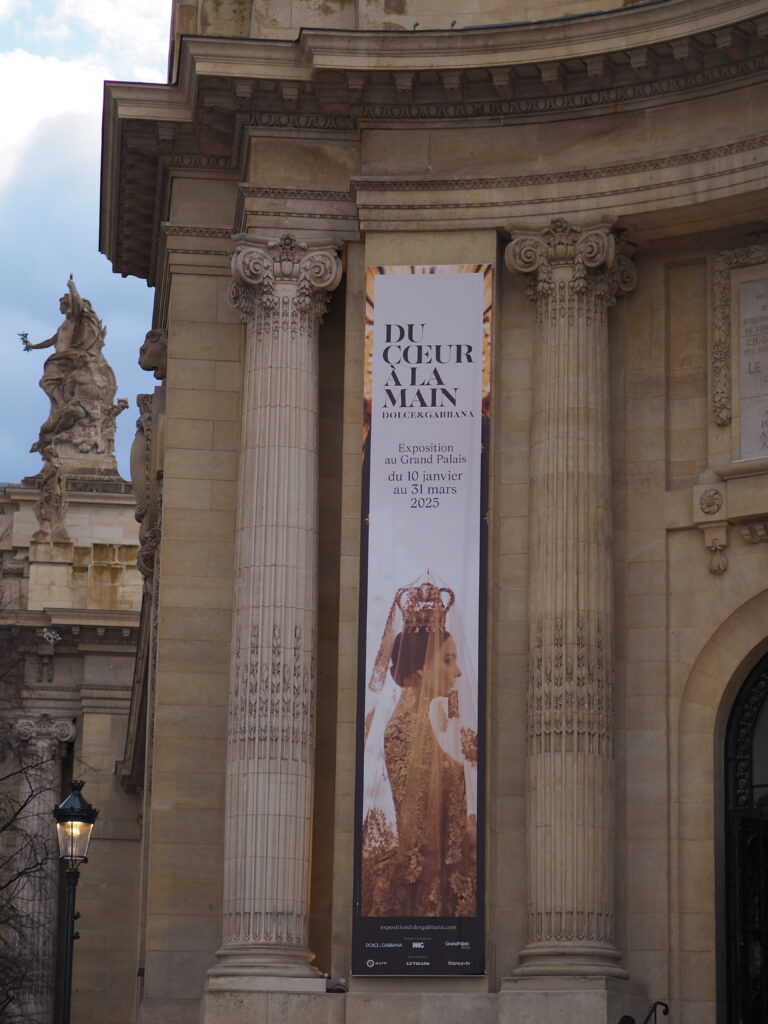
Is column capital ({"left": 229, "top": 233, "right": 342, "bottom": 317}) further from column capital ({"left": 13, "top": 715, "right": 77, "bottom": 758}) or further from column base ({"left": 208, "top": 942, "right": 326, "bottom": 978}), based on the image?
column capital ({"left": 13, "top": 715, "right": 77, "bottom": 758})

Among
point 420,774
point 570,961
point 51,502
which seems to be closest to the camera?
point 570,961

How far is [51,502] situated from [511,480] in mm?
40188

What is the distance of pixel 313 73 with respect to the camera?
130 feet

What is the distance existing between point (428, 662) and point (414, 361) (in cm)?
453

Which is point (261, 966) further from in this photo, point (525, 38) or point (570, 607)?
point (525, 38)

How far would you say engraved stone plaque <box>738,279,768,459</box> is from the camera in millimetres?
38875

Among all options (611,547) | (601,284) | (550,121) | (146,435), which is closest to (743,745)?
(611,547)

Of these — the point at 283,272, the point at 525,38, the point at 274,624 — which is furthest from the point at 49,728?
the point at 525,38

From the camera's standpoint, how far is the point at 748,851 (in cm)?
3825

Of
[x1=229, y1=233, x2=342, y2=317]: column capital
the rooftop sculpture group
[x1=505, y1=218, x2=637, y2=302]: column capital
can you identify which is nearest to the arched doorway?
[x1=505, y1=218, x2=637, y2=302]: column capital

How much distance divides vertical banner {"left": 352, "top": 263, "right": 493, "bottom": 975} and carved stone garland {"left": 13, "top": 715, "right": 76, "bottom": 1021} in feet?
90.6

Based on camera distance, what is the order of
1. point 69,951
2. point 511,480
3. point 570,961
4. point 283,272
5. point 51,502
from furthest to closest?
point 51,502 → point 283,272 → point 511,480 → point 69,951 → point 570,961

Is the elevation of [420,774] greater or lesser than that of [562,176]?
lesser

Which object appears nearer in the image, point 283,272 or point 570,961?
point 570,961
